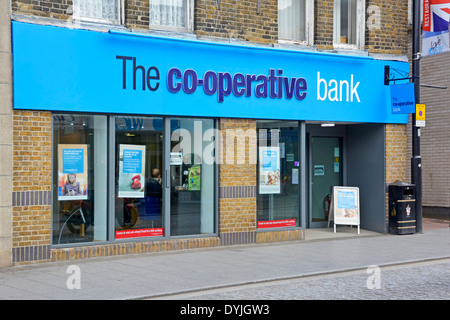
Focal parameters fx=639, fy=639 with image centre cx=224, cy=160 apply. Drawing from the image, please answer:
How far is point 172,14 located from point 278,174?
425cm

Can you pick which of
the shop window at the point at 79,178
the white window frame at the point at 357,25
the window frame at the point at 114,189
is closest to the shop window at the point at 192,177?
the window frame at the point at 114,189

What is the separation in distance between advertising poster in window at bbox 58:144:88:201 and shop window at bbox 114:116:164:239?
2.22ft

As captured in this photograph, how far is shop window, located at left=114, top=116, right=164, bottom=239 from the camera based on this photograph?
1227cm

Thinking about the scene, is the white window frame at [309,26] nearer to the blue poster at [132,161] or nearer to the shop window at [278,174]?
the shop window at [278,174]

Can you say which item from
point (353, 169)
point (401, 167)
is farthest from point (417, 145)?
point (353, 169)

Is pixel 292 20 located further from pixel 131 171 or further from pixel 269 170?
pixel 131 171

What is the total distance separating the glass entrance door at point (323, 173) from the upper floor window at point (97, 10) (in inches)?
266

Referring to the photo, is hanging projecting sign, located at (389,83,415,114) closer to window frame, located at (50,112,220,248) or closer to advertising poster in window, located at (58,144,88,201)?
window frame, located at (50,112,220,248)

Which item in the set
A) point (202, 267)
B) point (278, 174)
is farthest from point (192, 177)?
point (202, 267)

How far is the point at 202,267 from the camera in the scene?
10.8 m

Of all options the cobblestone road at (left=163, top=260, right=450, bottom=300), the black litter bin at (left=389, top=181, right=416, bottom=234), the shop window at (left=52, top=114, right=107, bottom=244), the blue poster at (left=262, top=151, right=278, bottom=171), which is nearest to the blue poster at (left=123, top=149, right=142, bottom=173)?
the shop window at (left=52, top=114, right=107, bottom=244)

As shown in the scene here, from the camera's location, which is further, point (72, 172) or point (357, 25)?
point (357, 25)
